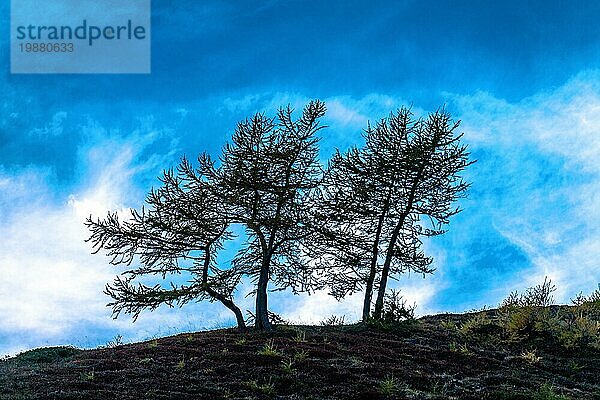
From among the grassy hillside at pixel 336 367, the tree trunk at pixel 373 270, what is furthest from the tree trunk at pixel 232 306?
the tree trunk at pixel 373 270

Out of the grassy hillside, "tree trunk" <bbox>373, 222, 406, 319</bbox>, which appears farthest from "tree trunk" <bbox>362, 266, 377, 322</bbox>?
the grassy hillside

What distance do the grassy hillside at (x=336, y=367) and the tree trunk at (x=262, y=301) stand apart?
557mm

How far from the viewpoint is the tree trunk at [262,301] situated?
16125 millimetres

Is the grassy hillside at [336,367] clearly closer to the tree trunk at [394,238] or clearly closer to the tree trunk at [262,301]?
the tree trunk at [262,301]

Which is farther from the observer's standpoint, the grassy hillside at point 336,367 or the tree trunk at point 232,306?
the tree trunk at point 232,306

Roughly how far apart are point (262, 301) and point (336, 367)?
4.61 m

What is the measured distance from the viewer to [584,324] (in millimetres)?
16047

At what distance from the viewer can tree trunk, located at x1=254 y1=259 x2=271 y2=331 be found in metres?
16.1

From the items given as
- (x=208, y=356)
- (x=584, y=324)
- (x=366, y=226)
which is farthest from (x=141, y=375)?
(x=584, y=324)

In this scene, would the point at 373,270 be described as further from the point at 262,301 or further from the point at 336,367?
the point at 336,367

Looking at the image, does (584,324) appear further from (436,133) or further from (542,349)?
(436,133)

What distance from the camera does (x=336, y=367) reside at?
11.9m

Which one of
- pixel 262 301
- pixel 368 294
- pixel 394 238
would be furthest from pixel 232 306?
pixel 394 238

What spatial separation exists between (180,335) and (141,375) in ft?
17.2
